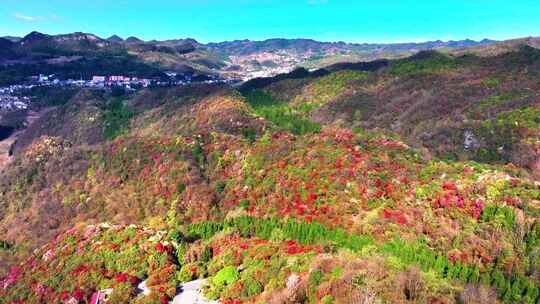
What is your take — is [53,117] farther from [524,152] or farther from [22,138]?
[524,152]

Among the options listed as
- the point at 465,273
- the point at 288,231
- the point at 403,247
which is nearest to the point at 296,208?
the point at 288,231

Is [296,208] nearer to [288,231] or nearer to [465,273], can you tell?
[288,231]

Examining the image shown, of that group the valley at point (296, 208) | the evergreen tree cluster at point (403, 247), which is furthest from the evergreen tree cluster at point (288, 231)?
the valley at point (296, 208)

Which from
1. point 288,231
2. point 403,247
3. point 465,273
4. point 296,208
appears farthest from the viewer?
point 296,208

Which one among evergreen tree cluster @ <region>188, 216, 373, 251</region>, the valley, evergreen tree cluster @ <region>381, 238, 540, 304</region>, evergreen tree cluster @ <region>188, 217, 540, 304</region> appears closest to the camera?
evergreen tree cluster @ <region>381, 238, 540, 304</region>

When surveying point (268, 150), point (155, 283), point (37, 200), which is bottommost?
point (37, 200)

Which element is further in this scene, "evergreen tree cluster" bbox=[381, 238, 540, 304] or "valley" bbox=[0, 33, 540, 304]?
"valley" bbox=[0, 33, 540, 304]

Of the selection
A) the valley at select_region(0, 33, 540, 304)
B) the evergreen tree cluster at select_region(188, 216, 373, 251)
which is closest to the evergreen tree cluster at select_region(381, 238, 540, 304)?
the valley at select_region(0, 33, 540, 304)

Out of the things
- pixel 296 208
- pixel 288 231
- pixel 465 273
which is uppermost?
pixel 465 273

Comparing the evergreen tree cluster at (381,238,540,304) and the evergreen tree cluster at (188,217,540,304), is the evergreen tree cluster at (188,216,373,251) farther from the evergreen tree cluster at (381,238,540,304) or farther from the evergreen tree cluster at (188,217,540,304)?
the evergreen tree cluster at (381,238,540,304)

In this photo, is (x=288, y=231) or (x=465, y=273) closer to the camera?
(x=465, y=273)

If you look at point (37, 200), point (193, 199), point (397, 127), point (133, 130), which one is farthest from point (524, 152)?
point (133, 130)
